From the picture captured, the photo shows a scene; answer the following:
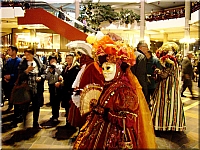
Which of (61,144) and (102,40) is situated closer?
(102,40)

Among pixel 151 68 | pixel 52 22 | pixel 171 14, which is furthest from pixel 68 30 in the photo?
pixel 171 14

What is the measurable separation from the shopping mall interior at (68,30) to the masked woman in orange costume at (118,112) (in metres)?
0.43

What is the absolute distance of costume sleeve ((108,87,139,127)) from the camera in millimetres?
2158

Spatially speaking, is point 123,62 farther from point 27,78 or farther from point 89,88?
point 27,78

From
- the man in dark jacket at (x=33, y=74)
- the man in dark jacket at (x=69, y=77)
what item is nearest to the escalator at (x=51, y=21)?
the man in dark jacket at (x=69, y=77)

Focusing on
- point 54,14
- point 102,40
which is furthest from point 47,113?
point 102,40

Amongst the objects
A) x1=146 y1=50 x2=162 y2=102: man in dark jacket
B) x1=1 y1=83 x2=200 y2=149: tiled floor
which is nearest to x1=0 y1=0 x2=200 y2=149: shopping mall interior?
x1=1 y1=83 x2=200 y2=149: tiled floor

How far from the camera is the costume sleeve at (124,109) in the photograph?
2158mm

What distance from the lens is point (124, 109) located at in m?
2.16

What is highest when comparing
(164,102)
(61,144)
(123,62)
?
(123,62)

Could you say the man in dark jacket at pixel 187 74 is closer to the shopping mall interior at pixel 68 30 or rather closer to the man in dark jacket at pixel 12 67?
the shopping mall interior at pixel 68 30

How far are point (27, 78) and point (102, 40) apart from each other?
2284 mm

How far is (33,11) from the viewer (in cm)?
731

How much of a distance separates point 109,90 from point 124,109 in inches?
8.6
